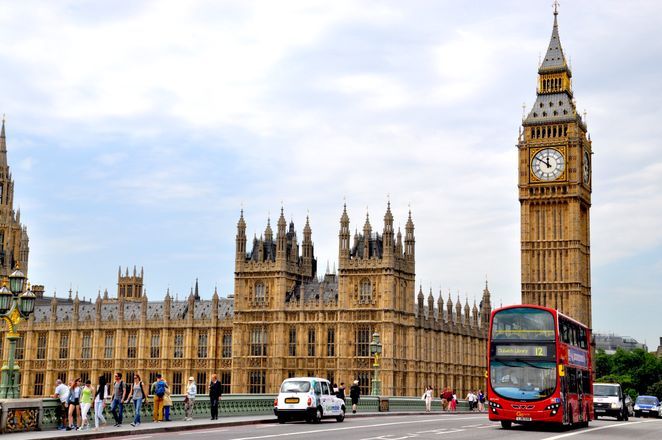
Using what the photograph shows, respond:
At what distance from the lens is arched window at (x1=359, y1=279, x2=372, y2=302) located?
3054 inches

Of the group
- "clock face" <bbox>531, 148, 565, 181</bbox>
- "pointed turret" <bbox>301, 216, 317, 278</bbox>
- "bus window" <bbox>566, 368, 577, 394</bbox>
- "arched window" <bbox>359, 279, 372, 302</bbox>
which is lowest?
"bus window" <bbox>566, 368, 577, 394</bbox>

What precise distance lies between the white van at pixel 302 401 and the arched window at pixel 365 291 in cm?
3826

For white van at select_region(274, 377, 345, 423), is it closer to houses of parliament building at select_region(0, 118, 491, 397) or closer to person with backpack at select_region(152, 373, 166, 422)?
person with backpack at select_region(152, 373, 166, 422)

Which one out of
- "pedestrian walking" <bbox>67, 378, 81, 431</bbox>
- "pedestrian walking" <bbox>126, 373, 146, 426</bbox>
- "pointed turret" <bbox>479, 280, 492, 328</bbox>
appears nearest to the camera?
"pedestrian walking" <bbox>67, 378, 81, 431</bbox>

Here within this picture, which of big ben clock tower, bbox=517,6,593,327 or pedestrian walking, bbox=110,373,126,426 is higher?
big ben clock tower, bbox=517,6,593,327

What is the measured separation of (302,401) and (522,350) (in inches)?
348

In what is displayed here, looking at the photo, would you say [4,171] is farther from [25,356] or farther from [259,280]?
[259,280]

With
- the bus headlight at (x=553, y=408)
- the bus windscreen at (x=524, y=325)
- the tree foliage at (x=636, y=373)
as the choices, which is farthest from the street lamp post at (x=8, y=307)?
the tree foliage at (x=636, y=373)

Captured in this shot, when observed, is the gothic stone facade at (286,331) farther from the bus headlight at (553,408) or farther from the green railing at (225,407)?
the bus headlight at (553,408)

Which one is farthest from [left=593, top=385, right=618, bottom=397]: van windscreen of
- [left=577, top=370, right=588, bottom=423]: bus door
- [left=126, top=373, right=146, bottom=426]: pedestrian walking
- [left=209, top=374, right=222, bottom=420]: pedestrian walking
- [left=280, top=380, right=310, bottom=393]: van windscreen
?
[left=126, top=373, right=146, bottom=426]: pedestrian walking

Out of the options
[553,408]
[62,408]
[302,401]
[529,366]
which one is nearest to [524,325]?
[529,366]

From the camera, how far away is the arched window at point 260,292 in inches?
3219

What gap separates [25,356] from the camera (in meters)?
97.1

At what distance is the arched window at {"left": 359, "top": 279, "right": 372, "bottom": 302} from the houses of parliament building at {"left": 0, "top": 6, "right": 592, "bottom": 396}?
12 cm
